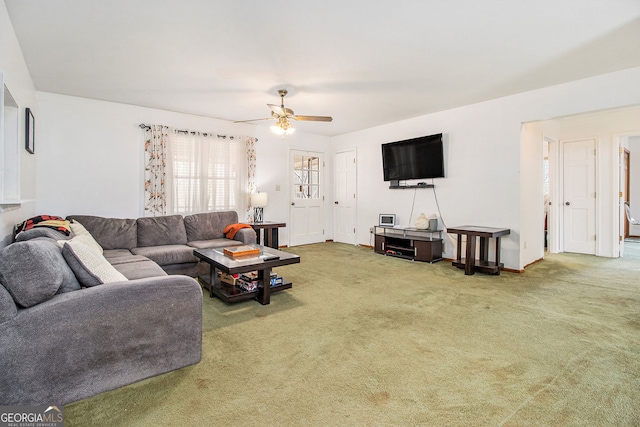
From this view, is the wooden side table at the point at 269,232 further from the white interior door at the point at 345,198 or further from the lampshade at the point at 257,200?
the white interior door at the point at 345,198

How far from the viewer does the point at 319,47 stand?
111 inches

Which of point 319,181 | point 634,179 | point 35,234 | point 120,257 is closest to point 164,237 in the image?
point 120,257

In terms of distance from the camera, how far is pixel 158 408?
1.55 m

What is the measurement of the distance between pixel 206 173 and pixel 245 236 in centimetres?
154

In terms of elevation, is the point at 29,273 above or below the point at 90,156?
below

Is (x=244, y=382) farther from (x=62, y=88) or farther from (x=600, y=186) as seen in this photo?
(x=600, y=186)

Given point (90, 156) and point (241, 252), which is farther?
point (90, 156)

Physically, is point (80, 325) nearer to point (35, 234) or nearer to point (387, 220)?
point (35, 234)

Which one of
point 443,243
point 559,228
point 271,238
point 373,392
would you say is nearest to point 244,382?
point 373,392

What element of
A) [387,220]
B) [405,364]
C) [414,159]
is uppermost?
[414,159]

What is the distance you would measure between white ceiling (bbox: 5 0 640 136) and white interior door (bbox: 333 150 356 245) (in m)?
2.45

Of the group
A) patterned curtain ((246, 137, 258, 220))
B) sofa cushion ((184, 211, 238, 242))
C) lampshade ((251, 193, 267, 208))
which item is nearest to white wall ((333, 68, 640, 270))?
lampshade ((251, 193, 267, 208))

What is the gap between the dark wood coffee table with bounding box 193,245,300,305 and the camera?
2.86 meters

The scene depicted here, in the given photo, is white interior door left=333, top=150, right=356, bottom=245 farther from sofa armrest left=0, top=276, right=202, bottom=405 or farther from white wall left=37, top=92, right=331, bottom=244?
sofa armrest left=0, top=276, right=202, bottom=405
